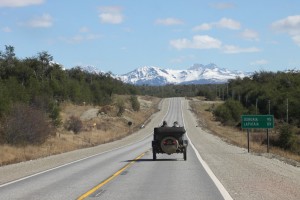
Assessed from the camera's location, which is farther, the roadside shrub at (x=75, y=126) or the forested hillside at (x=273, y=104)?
the forested hillside at (x=273, y=104)

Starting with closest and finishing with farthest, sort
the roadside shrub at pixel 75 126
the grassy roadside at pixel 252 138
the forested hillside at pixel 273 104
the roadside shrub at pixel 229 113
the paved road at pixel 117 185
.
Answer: the paved road at pixel 117 185
the grassy roadside at pixel 252 138
the roadside shrub at pixel 75 126
the forested hillside at pixel 273 104
the roadside shrub at pixel 229 113

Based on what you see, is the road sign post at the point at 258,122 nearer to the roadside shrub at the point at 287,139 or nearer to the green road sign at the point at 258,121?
the green road sign at the point at 258,121

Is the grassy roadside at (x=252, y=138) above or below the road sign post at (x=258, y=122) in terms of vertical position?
below

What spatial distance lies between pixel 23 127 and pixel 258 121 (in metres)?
20.6

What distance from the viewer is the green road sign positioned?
129 ft

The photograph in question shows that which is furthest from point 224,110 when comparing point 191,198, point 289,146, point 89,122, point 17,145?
point 191,198

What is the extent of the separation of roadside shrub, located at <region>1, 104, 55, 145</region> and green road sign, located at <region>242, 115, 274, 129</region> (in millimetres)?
19057

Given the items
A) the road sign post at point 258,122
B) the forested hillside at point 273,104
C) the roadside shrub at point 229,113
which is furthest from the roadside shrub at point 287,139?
the roadside shrub at point 229,113

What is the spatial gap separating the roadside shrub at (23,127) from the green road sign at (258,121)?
19057 millimetres

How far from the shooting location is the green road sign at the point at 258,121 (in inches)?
1549

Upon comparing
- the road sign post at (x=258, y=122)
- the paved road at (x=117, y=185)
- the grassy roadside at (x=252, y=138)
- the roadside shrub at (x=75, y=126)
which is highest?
the road sign post at (x=258, y=122)

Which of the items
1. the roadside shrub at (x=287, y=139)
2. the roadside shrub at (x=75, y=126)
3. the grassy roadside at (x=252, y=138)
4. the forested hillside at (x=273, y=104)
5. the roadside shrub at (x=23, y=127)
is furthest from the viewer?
the forested hillside at (x=273, y=104)

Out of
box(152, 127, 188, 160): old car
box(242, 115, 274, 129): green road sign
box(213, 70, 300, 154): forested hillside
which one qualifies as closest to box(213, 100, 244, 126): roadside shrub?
box(213, 70, 300, 154): forested hillside

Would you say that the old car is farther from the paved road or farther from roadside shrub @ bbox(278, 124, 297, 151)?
roadside shrub @ bbox(278, 124, 297, 151)
